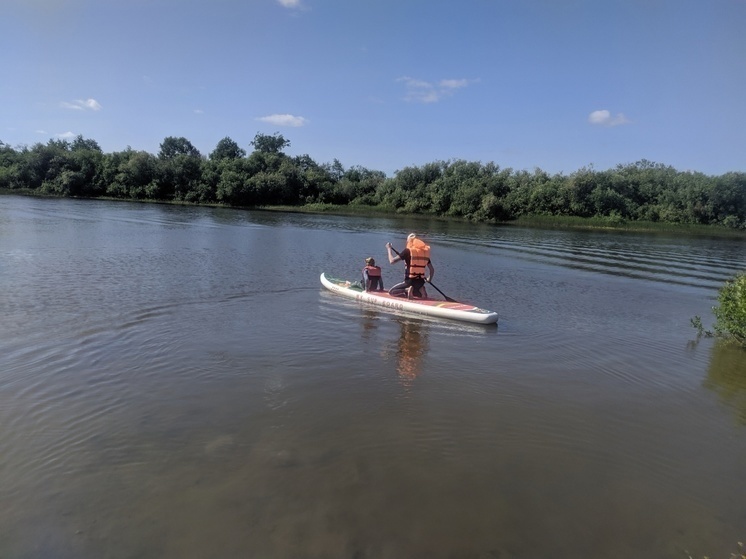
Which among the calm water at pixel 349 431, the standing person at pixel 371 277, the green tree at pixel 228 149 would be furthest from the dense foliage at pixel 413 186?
the calm water at pixel 349 431

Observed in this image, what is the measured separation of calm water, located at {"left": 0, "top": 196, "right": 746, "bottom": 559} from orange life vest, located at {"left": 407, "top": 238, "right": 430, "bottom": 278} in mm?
1631

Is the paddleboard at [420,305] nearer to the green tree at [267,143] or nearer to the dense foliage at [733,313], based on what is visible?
the dense foliage at [733,313]

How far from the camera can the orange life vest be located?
1388 cm

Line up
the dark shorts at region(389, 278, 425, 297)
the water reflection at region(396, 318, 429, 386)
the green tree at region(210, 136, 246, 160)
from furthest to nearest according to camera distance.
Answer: the green tree at region(210, 136, 246, 160), the dark shorts at region(389, 278, 425, 297), the water reflection at region(396, 318, 429, 386)

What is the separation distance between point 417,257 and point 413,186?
64925 millimetres

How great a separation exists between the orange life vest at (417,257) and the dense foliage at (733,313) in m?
6.86

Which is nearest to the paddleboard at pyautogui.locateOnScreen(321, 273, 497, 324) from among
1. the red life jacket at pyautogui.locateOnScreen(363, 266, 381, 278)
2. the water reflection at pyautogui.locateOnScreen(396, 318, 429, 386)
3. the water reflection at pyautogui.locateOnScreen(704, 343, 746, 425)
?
the red life jacket at pyautogui.locateOnScreen(363, 266, 381, 278)

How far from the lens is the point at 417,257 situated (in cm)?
1394

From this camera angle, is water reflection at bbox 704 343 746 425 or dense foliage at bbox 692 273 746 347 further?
dense foliage at bbox 692 273 746 347

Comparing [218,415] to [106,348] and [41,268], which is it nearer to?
[106,348]

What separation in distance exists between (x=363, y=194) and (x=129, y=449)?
7776 cm

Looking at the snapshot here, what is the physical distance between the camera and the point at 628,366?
995cm

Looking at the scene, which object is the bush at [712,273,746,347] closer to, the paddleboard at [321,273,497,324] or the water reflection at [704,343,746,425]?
the water reflection at [704,343,746,425]

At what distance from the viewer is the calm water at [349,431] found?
15.6 feet
